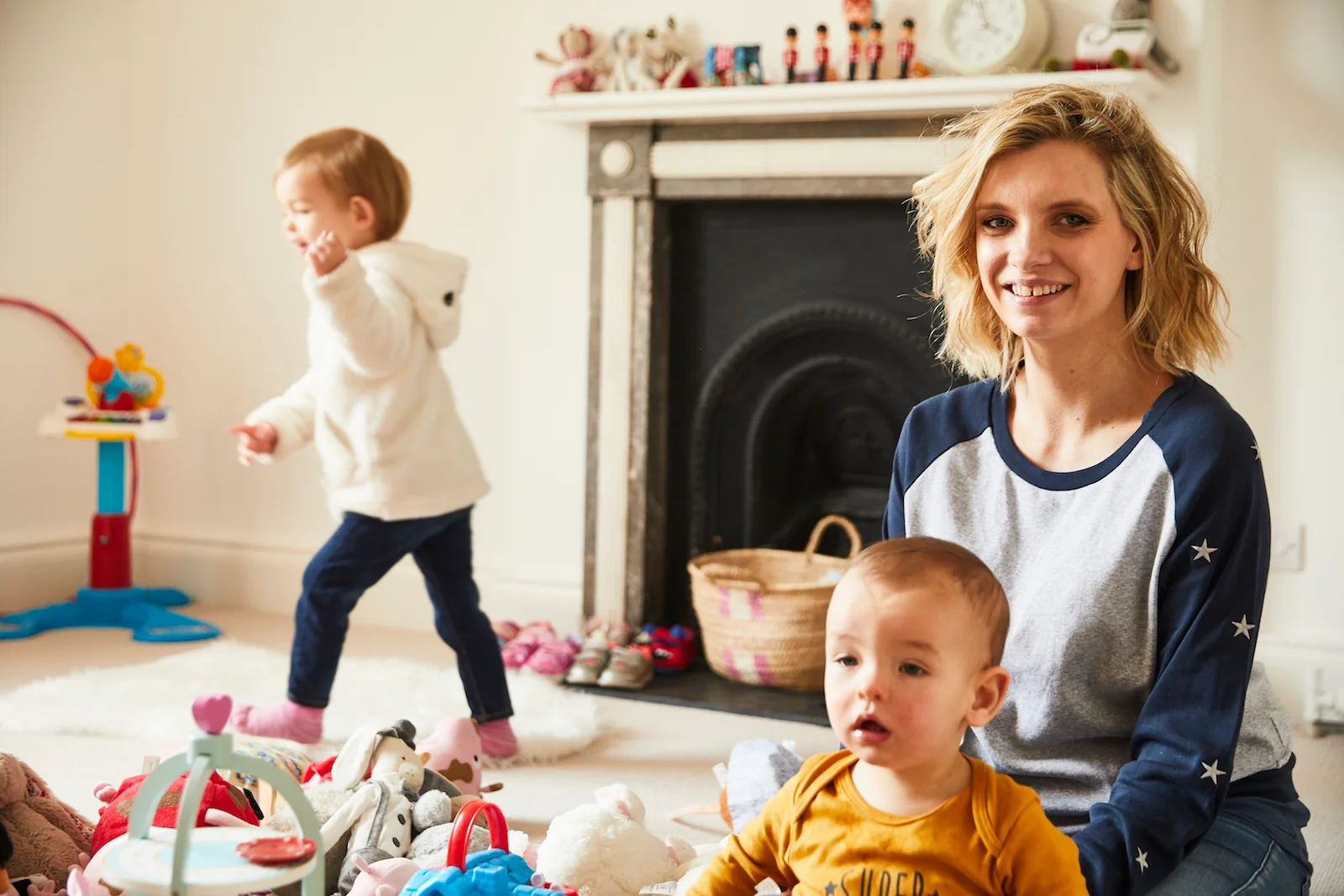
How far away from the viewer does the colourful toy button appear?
86cm

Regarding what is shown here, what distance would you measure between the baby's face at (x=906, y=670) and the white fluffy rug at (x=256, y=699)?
1.55 metres

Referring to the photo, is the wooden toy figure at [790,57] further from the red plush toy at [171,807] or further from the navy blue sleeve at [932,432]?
the red plush toy at [171,807]

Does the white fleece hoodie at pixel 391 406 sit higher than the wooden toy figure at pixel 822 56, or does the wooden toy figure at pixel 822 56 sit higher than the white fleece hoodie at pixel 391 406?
the wooden toy figure at pixel 822 56

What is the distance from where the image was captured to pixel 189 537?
393 cm

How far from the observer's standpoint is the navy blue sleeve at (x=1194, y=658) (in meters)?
1.11

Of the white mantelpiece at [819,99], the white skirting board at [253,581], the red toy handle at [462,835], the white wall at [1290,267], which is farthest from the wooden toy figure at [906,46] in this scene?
the red toy handle at [462,835]

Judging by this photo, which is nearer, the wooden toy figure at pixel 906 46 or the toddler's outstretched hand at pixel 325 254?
the toddler's outstretched hand at pixel 325 254

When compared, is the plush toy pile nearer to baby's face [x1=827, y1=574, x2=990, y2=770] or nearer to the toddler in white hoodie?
the toddler in white hoodie

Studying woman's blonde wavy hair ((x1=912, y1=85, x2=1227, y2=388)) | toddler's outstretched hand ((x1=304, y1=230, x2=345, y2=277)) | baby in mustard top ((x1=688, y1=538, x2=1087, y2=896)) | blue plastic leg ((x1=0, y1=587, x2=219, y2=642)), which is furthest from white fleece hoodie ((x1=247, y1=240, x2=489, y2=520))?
baby in mustard top ((x1=688, y1=538, x2=1087, y2=896))

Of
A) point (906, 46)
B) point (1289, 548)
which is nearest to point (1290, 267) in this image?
point (1289, 548)

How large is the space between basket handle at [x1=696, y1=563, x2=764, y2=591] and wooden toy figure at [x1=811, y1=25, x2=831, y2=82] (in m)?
1.10

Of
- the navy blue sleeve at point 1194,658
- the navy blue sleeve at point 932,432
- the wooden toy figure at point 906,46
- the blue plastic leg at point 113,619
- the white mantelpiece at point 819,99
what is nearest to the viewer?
the navy blue sleeve at point 1194,658

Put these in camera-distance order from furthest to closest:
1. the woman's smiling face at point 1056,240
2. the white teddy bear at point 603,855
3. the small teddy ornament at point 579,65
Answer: the small teddy ornament at point 579,65
the white teddy bear at point 603,855
the woman's smiling face at point 1056,240

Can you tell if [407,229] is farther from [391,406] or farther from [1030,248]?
[1030,248]
